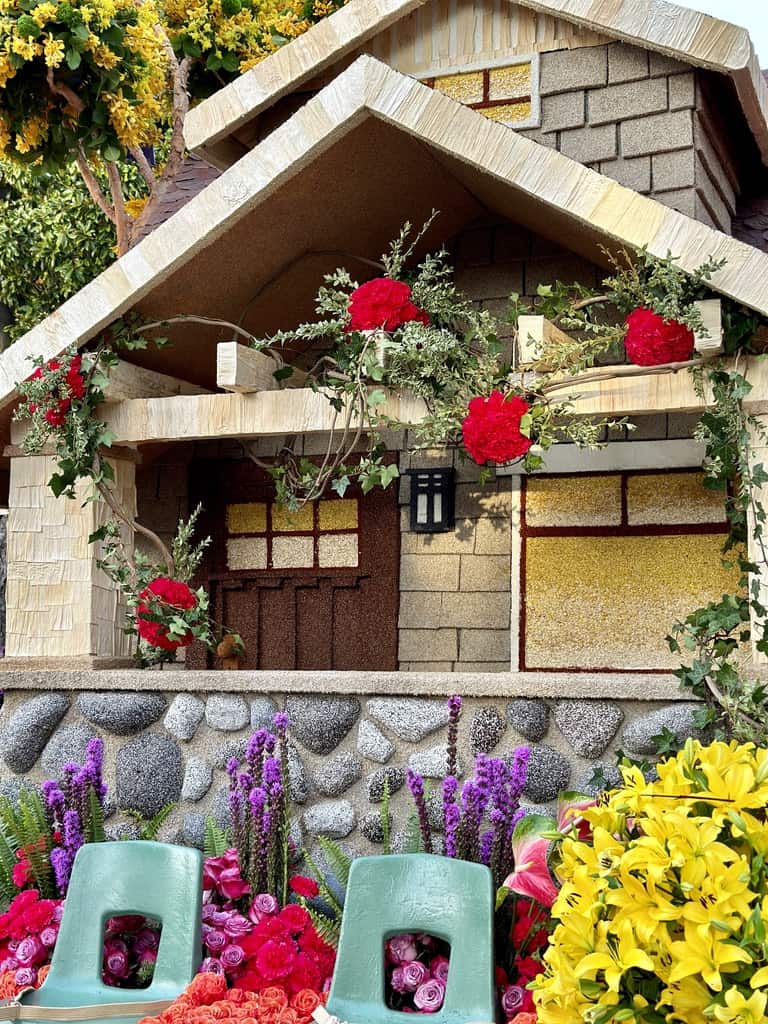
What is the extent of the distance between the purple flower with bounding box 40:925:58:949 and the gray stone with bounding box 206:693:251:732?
0.96 m

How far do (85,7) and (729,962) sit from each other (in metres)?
8.19

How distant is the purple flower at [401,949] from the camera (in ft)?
11.8

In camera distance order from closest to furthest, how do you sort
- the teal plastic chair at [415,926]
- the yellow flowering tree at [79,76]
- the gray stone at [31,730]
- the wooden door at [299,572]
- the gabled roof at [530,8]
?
the teal plastic chair at [415,926], the gray stone at [31,730], the gabled roof at [530,8], the wooden door at [299,572], the yellow flowering tree at [79,76]

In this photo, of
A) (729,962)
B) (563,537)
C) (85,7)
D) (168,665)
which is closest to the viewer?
(729,962)

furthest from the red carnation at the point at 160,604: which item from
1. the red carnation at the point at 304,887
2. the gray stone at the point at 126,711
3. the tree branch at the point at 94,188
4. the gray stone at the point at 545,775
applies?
the tree branch at the point at 94,188

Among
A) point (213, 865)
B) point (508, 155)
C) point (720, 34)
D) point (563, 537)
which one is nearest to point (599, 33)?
point (720, 34)

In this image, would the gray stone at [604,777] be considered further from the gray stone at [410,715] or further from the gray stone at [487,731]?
the gray stone at [410,715]

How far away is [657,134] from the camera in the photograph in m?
5.35

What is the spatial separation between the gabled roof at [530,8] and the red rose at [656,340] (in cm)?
144

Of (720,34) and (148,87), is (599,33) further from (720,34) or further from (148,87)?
(148,87)

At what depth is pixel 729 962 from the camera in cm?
217

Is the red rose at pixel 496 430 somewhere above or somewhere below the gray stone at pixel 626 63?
below

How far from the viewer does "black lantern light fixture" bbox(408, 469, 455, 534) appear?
6.23 metres

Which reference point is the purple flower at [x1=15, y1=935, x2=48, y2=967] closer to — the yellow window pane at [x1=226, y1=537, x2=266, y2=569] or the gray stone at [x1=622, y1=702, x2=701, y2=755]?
the gray stone at [x1=622, y1=702, x2=701, y2=755]
